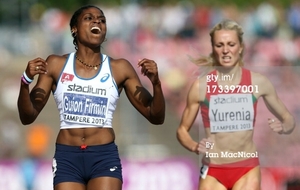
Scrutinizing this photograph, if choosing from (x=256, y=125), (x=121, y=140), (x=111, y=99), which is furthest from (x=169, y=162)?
(x=111, y=99)

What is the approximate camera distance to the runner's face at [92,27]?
6.77m

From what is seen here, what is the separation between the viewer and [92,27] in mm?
6770

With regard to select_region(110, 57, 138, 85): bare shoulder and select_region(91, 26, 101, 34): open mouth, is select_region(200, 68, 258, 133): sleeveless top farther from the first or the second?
select_region(91, 26, 101, 34): open mouth

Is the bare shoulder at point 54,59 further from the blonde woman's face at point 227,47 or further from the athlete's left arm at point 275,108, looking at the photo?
the athlete's left arm at point 275,108

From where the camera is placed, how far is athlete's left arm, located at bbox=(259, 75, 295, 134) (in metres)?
7.55

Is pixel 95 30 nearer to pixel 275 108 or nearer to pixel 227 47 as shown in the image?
pixel 227 47

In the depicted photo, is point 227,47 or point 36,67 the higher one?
point 227,47

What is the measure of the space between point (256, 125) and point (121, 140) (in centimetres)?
661

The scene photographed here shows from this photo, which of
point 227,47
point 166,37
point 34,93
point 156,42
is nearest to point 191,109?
point 227,47

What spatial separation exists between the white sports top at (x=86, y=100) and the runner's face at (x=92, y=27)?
0.32 meters

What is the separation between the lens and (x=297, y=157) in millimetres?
8273

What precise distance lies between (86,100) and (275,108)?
6.29 feet

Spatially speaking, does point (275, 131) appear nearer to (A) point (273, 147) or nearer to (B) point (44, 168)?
(A) point (273, 147)

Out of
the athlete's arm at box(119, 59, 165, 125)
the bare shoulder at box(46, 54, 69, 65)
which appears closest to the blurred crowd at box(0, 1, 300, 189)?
the athlete's arm at box(119, 59, 165, 125)
